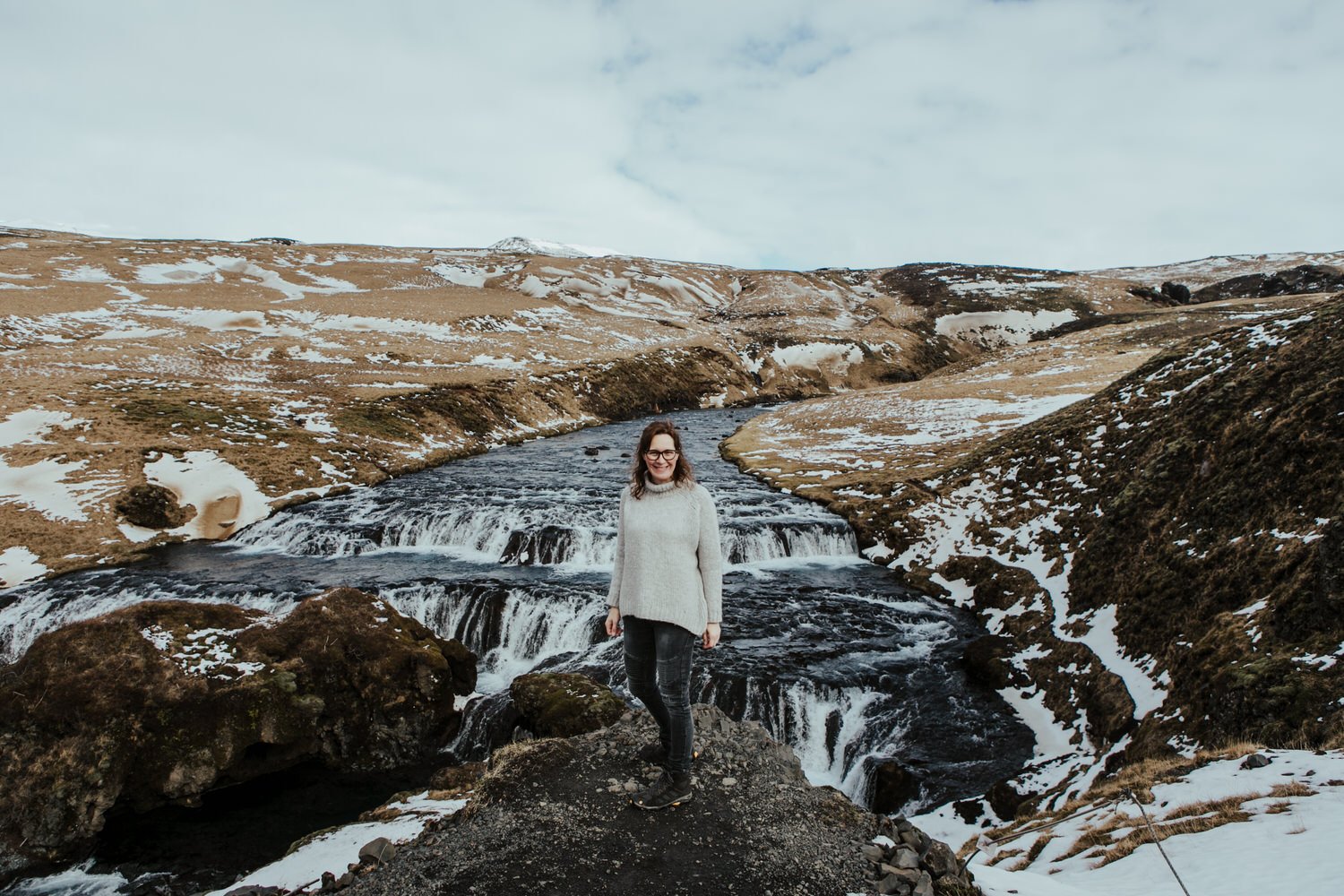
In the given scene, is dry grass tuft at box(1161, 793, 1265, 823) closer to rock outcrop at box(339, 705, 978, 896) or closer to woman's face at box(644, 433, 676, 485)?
rock outcrop at box(339, 705, 978, 896)

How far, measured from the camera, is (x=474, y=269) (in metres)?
122

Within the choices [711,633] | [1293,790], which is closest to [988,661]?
[1293,790]

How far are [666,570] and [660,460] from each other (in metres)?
1.10

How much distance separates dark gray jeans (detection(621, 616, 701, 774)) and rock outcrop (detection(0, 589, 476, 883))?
28.9ft

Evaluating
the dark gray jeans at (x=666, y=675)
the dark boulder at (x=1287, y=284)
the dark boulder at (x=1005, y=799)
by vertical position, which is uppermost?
the dark boulder at (x=1287, y=284)

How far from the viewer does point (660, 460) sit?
21.2 feet

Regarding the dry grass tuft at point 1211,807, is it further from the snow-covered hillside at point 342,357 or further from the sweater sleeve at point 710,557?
the snow-covered hillside at point 342,357

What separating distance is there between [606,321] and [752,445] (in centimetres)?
4990

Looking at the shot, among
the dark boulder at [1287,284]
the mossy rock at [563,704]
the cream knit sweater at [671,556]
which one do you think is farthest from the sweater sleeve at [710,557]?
the dark boulder at [1287,284]

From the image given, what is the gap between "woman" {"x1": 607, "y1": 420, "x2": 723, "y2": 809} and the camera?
6.44m

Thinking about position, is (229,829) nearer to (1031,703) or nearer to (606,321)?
(1031,703)

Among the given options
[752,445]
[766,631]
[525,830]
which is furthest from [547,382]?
[525,830]

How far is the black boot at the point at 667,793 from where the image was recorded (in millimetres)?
7035

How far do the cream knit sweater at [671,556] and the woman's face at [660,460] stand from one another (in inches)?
5.5
